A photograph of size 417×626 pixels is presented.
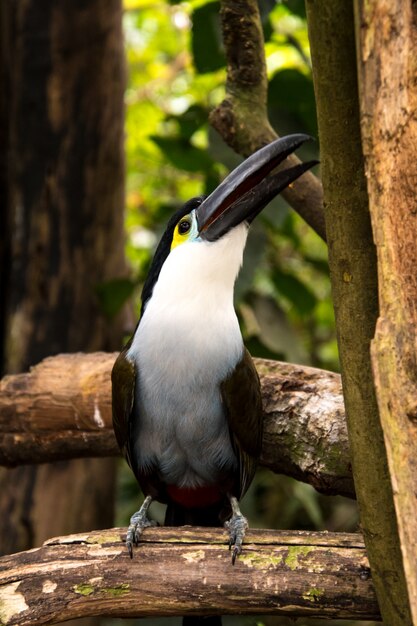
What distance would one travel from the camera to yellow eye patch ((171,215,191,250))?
9.20ft

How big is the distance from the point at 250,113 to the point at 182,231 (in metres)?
0.52

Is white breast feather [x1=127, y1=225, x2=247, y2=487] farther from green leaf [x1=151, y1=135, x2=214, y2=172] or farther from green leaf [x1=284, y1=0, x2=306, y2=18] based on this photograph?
green leaf [x1=151, y1=135, x2=214, y2=172]

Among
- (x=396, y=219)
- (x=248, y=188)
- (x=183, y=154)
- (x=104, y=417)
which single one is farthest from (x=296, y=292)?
(x=396, y=219)

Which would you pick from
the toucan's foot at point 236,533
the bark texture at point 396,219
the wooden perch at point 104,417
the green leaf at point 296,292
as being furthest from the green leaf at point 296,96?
the bark texture at point 396,219

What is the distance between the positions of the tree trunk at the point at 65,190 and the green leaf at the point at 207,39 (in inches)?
36.6

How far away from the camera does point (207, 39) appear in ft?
11.4

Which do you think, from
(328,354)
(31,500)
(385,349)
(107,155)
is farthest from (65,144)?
(385,349)

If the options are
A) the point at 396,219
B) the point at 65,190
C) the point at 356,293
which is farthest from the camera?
the point at 65,190

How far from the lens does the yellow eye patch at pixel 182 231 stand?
2803 mm

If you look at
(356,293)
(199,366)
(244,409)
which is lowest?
(244,409)

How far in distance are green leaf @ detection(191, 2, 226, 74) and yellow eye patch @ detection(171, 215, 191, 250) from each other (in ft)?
3.25

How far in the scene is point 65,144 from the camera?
4309mm

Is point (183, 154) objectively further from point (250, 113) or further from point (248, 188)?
point (248, 188)

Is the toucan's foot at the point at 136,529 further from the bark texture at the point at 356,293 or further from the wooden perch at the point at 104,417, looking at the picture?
the bark texture at the point at 356,293
